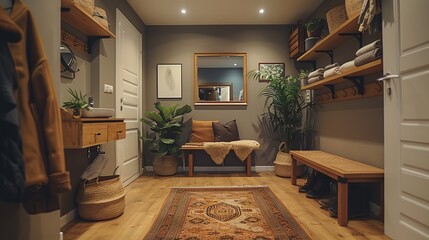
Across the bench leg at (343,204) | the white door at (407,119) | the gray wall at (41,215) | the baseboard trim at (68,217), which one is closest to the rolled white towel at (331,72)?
the white door at (407,119)

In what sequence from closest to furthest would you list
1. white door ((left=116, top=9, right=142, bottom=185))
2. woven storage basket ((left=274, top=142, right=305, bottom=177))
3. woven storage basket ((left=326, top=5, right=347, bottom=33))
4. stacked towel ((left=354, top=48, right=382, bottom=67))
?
stacked towel ((left=354, top=48, right=382, bottom=67)), woven storage basket ((left=326, top=5, right=347, bottom=33)), white door ((left=116, top=9, right=142, bottom=185)), woven storage basket ((left=274, top=142, right=305, bottom=177))

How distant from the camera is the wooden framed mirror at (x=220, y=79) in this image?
14.0 feet

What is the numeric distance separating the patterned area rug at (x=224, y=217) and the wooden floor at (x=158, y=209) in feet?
0.35

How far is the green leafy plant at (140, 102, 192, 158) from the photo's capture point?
3812 mm

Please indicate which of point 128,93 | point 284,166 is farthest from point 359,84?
point 128,93

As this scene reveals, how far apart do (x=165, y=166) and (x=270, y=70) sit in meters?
2.38

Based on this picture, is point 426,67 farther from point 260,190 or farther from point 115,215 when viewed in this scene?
point 115,215

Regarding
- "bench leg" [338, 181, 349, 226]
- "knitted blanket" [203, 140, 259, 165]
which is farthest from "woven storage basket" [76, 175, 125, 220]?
"bench leg" [338, 181, 349, 226]

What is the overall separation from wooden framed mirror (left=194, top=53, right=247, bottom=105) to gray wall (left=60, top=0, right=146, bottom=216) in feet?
5.19

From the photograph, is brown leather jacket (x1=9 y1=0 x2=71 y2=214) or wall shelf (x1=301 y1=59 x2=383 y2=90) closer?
brown leather jacket (x1=9 y1=0 x2=71 y2=214)

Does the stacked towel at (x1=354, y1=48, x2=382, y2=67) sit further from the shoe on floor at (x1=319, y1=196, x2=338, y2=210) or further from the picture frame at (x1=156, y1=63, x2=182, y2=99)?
the picture frame at (x1=156, y1=63, x2=182, y2=99)

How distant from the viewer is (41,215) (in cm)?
119

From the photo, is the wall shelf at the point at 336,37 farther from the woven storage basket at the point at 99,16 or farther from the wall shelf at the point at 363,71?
the woven storage basket at the point at 99,16

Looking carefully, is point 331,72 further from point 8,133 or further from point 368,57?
point 8,133
